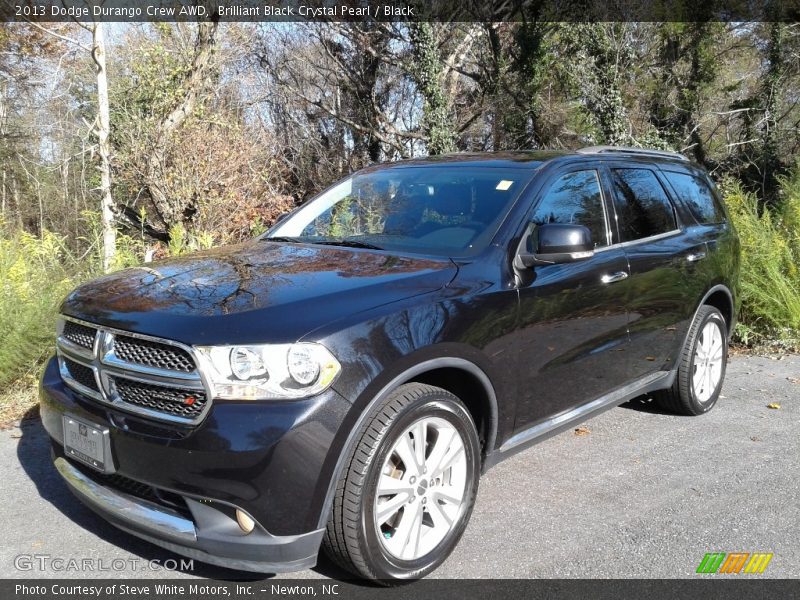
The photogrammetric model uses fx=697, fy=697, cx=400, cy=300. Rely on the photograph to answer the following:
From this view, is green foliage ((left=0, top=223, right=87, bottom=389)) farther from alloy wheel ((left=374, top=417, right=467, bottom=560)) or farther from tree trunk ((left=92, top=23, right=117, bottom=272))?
alloy wheel ((left=374, top=417, right=467, bottom=560))

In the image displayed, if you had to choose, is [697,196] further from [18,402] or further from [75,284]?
[18,402]

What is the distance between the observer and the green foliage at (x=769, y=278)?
778cm

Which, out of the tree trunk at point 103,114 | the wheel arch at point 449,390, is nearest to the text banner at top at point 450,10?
the tree trunk at point 103,114

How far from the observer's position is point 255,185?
13.3 meters

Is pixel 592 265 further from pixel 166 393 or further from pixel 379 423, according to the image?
pixel 166 393

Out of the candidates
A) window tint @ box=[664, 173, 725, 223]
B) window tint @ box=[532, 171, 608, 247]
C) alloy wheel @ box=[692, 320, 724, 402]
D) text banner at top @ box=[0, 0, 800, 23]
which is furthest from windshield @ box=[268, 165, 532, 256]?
text banner at top @ box=[0, 0, 800, 23]

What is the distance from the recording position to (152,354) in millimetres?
2732

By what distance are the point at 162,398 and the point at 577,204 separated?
2582 millimetres

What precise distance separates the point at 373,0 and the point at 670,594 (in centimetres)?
1907

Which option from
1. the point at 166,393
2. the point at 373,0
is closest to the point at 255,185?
the point at 373,0

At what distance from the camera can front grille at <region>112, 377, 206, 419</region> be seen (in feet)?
8.55

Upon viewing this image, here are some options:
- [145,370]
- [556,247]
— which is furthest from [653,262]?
[145,370]

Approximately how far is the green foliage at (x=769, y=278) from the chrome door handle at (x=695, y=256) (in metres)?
2.71

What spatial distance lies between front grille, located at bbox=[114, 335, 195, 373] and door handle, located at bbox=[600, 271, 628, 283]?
243 centimetres
